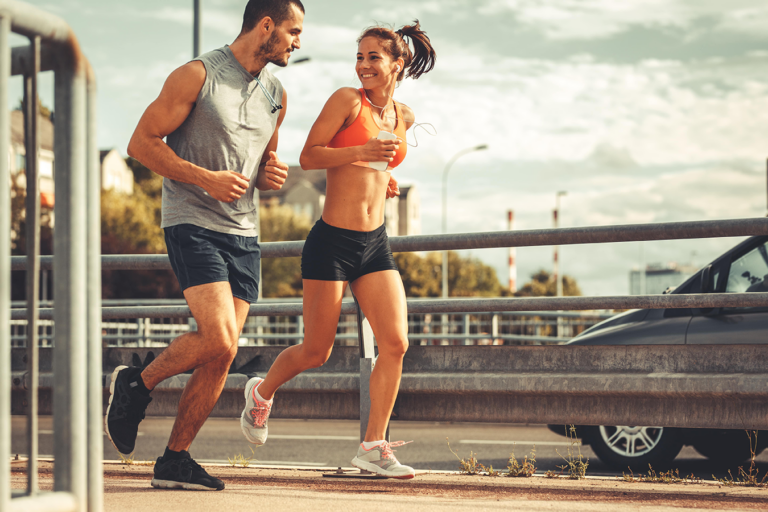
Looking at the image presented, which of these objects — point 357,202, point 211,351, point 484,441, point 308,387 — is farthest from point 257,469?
point 484,441

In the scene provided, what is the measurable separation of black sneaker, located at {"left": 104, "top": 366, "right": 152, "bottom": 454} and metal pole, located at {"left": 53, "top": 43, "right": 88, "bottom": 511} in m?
1.90

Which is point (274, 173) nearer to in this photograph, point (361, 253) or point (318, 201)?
point (361, 253)

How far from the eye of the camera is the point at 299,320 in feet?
48.0

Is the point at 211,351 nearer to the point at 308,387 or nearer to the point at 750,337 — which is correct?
the point at 308,387

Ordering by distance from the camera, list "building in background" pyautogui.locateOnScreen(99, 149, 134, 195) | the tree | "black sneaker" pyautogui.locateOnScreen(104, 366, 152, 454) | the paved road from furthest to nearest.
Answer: "building in background" pyautogui.locateOnScreen(99, 149, 134, 195) < the tree < the paved road < "black sneaker" pyautogui.locateOnScreen(104, 366, 152, 454)

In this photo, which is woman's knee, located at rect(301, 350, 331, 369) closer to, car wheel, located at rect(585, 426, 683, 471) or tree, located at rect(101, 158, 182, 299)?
car wheel, located at rect(585, 426, 683, 471)

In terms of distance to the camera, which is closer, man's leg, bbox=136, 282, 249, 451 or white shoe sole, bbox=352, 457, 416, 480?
man's leg, bbox=136, 282, 249, 451

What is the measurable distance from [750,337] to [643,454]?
123 centimetres

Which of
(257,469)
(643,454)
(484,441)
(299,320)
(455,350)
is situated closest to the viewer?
(455,350)

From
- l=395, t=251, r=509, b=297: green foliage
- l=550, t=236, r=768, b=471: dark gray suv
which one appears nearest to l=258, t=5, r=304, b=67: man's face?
l=550, t=236, r=768, b=471: dark gray suv

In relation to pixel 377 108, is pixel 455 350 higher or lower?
lower

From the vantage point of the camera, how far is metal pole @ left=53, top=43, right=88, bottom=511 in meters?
1.95

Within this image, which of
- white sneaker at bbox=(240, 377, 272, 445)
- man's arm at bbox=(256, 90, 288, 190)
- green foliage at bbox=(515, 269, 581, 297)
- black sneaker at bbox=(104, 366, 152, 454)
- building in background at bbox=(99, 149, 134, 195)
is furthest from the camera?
green foliage at bbox=(515, 269, 581, 297)

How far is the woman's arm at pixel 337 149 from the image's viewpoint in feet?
13.2
